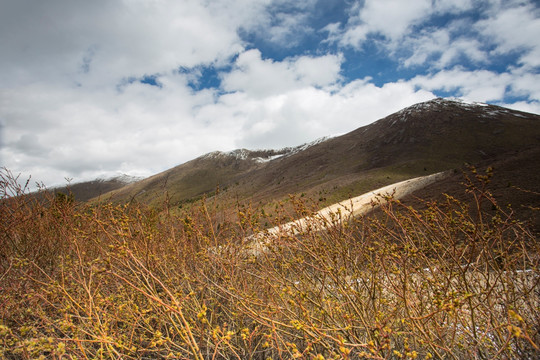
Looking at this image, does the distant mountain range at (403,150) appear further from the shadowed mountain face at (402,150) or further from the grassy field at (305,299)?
the grassy field at (305,299)

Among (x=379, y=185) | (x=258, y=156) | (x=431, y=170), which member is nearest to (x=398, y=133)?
(x=431, y=170)

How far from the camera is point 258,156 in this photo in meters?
131

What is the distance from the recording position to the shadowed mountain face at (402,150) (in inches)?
1383

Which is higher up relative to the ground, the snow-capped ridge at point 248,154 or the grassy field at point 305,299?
the snow-capped ridge at point 248,154

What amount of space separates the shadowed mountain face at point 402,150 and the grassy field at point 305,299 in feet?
73.9

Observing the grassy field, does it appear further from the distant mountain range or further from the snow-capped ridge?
the snow-capped ridge

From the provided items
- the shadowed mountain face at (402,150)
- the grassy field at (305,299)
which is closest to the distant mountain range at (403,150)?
the shadowed mountain face at (402,150)

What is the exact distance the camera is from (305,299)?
199cm

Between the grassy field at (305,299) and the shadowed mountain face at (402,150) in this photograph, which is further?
the shadowed mountain face at (402,150)

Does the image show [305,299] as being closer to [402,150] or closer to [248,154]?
[402,150]

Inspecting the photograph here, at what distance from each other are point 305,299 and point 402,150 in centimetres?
4957

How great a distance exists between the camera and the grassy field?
1547mm

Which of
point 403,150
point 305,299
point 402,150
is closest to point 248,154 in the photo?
point 402,150

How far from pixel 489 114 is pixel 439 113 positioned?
27.8 ft
